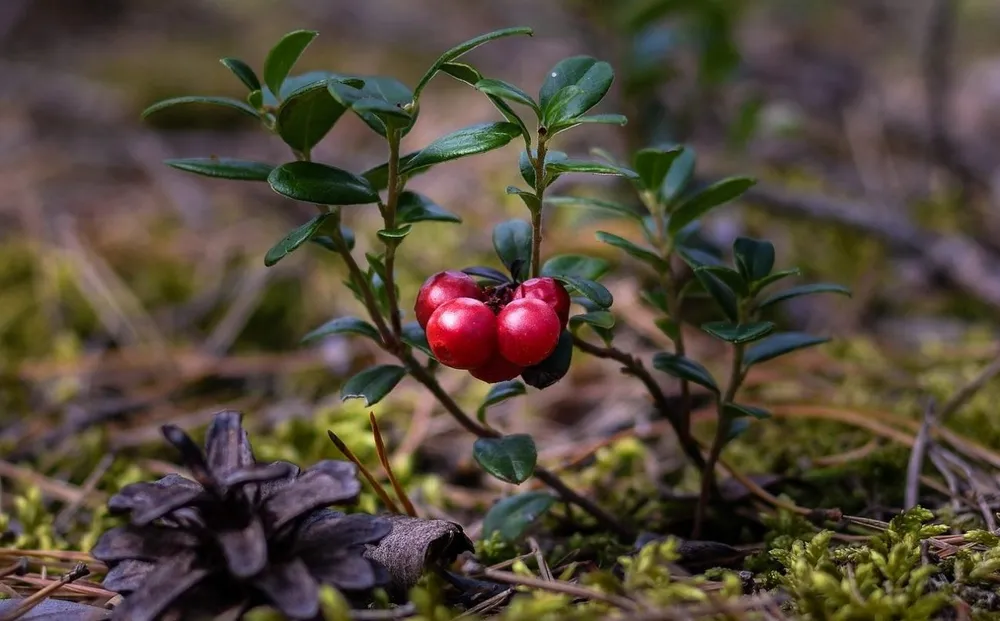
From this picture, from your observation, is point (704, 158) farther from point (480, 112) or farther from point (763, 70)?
point (763, 70)

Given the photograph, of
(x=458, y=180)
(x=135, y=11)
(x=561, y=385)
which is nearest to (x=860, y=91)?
(x=458, y=180)

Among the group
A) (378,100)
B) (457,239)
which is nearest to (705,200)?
(378,100)

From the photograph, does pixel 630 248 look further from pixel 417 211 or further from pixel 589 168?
pixel 417 211

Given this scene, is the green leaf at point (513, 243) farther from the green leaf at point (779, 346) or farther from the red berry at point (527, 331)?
the green leaf at point (779, 346)

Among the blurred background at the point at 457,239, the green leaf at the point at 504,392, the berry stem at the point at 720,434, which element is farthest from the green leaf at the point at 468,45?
the blurred background at the point at 457,239

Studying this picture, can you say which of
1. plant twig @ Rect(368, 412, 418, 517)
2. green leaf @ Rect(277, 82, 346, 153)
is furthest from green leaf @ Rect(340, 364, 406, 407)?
green leaf @ Rect(277, 82, 346, 153)

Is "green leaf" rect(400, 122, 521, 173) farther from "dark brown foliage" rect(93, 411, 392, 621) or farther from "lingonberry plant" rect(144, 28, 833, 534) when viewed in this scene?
"dark brown foliage" rect(93, 411, 392, 621)

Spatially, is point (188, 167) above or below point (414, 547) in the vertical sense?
above
